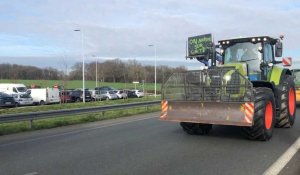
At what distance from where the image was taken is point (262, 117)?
985 cm

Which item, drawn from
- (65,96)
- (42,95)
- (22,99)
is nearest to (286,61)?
(22,99)

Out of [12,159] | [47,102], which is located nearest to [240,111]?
[12,159]

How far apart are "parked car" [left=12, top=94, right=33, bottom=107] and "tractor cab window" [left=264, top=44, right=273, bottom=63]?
32660mm

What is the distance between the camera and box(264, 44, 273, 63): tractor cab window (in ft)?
39.7

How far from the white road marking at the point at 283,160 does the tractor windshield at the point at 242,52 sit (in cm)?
323

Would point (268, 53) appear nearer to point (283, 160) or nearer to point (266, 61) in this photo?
point (266, 61)

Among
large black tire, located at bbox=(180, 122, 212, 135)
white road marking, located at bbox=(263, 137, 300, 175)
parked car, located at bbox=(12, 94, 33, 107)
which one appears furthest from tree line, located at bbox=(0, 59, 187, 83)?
white road marking, located at bbox=(263, 137, 300, 175)

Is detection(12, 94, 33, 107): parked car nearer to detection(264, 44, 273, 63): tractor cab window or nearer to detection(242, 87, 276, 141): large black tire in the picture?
detection(264, 44, 273, 63): tractor cab window

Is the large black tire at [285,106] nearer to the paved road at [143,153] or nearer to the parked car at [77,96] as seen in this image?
the paved road at [143,153]

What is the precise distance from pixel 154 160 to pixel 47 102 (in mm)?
39767

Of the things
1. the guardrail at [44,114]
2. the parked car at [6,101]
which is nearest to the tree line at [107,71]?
the parked car at [6,101]

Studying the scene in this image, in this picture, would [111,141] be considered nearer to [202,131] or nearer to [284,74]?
[202,131]

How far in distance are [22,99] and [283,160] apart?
123 feet

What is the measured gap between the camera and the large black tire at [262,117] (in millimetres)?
9836
